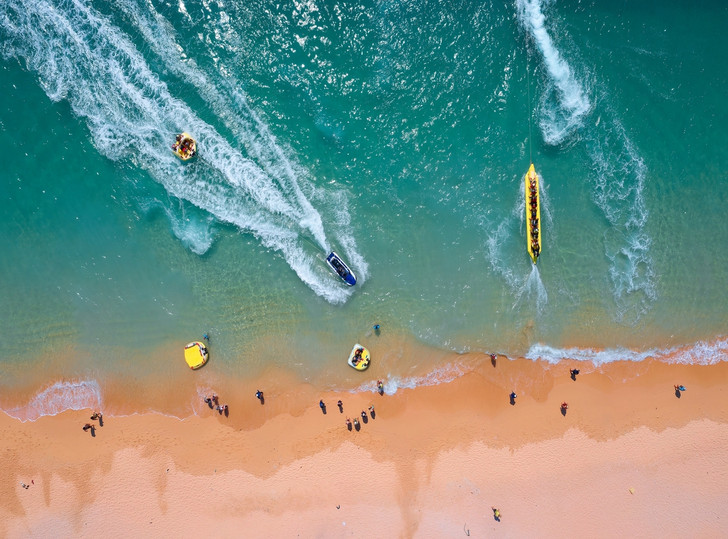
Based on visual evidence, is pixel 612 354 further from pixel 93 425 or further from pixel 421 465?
pixel 93 425

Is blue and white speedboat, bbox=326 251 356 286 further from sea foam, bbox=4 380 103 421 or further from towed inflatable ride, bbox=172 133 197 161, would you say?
sea foam, bbox=4 380 103 421

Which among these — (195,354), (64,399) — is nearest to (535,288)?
(195,354)

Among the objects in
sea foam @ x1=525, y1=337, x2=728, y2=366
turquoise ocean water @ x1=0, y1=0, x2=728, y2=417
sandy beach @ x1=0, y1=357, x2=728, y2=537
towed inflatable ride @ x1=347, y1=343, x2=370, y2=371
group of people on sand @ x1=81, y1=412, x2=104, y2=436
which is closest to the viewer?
turquoise ocean water @ x1=0, y1=0, x2=728, y2=417

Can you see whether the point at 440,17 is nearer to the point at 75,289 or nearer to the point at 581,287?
the point at 581,287

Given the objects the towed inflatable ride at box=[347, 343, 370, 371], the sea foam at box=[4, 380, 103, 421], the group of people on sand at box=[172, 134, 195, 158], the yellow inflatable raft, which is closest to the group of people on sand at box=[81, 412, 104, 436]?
the sea foam at box=[4, 380, 103, 421]

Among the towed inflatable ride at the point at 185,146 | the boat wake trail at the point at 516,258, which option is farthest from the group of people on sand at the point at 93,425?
the boat wake trail at the point at 516,258

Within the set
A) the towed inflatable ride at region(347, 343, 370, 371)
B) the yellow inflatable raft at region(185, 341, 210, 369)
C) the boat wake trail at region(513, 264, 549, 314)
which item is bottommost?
the towed inflatable ride at region(347, 343, 370, 371)

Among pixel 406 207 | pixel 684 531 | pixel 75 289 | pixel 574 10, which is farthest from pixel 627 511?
pixel 75 289
